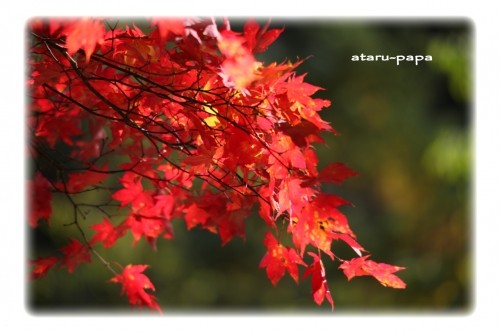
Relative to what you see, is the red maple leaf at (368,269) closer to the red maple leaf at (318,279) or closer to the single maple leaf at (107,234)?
the red maple leaf at (318,279)

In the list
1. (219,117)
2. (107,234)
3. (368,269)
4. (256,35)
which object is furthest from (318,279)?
(107,234)

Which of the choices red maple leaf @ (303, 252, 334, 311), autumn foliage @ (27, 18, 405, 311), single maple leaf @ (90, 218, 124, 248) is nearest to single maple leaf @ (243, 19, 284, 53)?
autumn foliage @ (27, 18, 405, 311)

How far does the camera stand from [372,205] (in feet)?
19.6

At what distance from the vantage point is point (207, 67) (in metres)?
1.33

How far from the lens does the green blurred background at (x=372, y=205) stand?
17.3 ft

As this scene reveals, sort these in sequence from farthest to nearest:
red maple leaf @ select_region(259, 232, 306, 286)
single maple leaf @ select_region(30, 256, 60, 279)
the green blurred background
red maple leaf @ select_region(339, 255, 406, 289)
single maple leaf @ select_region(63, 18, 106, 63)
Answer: the green blurred background, single maple leaf @ select_region(30, 256, 60, 279), red maple leaf @ select_region(259, 232, 306, 286), red maple leaf @ select_region(339, 255, 406, 289), single maple leaf @ select_region(63, 18, 106, 63)

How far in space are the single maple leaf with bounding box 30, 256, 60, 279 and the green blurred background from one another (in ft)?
10.2

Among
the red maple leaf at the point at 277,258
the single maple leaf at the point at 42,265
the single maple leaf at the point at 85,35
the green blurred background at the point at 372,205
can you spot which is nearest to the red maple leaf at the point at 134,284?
the single maple leaf at the point at 42,265

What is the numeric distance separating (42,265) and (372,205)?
4467 mm

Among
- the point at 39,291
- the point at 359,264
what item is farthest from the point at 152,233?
the point at 39,291

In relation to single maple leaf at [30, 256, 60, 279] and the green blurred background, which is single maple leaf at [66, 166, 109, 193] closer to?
single maple leaf at [30, 256, 60, 279]

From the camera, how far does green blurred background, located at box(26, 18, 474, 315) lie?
529cm

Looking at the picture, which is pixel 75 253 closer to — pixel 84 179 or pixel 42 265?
pixel 42 265

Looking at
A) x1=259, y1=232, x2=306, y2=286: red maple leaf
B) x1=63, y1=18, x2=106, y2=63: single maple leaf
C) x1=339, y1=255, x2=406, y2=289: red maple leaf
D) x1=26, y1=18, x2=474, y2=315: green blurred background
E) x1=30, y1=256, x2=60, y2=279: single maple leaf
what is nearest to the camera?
x1=63, y1=18, x2=106, y2=63: single maple leaf
